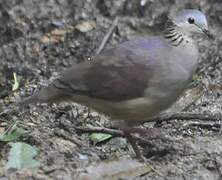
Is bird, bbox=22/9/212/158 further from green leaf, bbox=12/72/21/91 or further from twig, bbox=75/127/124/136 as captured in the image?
green leaf, bbox=12/72/21/91

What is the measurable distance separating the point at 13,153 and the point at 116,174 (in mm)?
698

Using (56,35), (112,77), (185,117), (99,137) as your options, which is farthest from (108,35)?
(112,77)

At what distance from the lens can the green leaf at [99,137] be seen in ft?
16.9

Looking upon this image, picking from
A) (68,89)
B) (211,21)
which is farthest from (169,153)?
(211,21)

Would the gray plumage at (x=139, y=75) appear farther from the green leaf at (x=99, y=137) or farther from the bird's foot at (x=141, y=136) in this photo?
the green leaf at (x=99, y=137)

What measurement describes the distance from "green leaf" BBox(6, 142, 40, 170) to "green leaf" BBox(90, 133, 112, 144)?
543 millimetres

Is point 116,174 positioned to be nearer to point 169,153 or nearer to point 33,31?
point 169,153

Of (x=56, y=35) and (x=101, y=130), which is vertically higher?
(x=56, y=35)

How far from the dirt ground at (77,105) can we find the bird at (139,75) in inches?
13.8

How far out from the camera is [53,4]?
22.7 ft

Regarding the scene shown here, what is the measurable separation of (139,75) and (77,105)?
48.1 inches

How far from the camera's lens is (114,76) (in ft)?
15.1

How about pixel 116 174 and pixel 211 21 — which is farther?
pixel 211 21

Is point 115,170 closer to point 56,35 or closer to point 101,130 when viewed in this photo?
point 101,130
